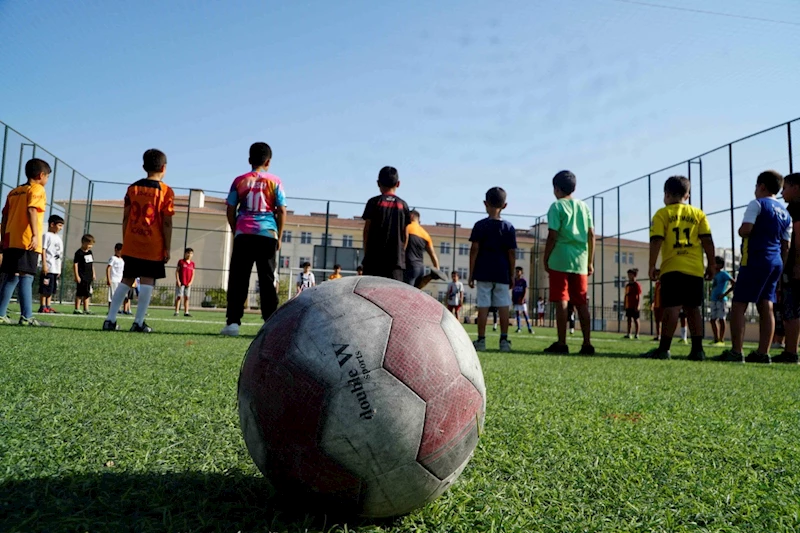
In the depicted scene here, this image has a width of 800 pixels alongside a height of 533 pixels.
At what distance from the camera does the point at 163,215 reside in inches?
254

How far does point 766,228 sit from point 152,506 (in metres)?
→ 7.52

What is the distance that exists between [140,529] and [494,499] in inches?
38.6

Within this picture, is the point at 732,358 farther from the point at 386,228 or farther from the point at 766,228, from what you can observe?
the point at 386,228

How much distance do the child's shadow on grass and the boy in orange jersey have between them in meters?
4.99

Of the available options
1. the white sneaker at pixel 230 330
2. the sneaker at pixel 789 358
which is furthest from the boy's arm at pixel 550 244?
the white sneaker at pixel 230 330

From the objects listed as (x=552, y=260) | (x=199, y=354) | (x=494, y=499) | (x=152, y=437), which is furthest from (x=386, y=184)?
(x=494, y=499)

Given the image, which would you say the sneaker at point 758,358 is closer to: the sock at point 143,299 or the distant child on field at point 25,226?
the sock at point 143,299

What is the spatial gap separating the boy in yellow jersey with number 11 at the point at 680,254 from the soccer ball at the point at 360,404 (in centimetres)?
617

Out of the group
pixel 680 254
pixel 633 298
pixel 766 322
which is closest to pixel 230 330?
pixel 680 254

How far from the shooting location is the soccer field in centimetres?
150

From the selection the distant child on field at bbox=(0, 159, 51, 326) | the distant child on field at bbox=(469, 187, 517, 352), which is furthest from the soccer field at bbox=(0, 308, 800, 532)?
the distant child on field at bbox=(0, 159, 51, 326)

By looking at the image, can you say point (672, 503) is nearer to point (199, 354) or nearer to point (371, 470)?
point (371, 470)

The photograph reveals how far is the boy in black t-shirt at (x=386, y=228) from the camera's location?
20.8ft

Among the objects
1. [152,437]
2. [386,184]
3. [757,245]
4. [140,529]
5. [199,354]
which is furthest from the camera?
[757,245]
